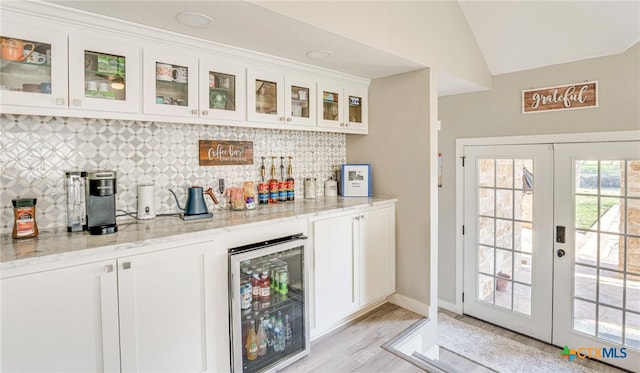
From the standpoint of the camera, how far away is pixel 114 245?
150cm

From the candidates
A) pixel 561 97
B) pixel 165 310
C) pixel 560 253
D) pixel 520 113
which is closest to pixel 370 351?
pixel 165 310

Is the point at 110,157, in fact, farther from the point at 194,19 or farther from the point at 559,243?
the point at 559,243

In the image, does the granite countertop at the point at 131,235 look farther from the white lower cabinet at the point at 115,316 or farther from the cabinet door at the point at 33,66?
the cabinet door at the point at 33,66

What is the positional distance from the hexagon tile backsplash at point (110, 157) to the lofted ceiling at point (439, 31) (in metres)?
0.66

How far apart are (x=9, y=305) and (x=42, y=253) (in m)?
0.22

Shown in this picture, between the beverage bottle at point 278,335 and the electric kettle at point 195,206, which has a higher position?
the electric kettle at point 195,206

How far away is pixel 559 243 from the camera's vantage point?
320 centimetres

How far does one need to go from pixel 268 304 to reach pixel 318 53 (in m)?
1.76

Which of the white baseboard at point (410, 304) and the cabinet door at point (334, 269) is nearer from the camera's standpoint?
the cabinet door at point (334, 269)

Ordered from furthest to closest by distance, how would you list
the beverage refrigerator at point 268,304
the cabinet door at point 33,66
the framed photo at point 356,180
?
the framed photo at point 356,180 < the beverage refrigerator at point 268,304 < the cabinet door at point 33,66

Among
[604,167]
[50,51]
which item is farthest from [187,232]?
[604,167]

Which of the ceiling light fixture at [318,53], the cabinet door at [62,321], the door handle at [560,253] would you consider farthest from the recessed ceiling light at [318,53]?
the door handle at [560,253]

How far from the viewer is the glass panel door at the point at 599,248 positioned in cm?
285

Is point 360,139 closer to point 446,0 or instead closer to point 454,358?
point 446,0
